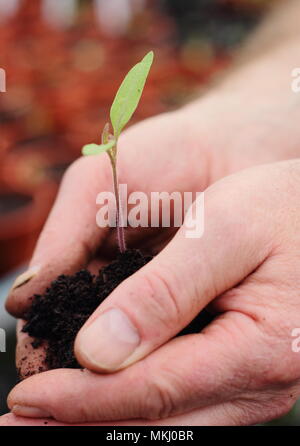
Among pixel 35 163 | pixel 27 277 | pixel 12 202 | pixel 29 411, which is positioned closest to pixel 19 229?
pixel 12 202

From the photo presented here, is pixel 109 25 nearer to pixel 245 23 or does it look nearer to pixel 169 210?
pixel 245 23

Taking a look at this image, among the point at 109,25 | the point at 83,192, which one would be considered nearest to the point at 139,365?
the point at 83,192

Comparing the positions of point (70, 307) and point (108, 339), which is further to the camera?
point (70, 307)

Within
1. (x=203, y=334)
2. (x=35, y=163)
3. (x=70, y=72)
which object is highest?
(x=70, y=72)

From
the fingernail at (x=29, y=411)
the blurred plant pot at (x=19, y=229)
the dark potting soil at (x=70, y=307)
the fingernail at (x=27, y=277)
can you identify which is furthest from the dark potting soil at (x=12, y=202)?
the fingernail at (x=29, y=411)

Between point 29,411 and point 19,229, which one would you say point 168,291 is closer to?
point 29,411

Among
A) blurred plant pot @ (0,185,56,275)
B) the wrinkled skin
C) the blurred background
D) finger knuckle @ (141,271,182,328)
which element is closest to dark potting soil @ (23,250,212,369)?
the wrinkled skin
